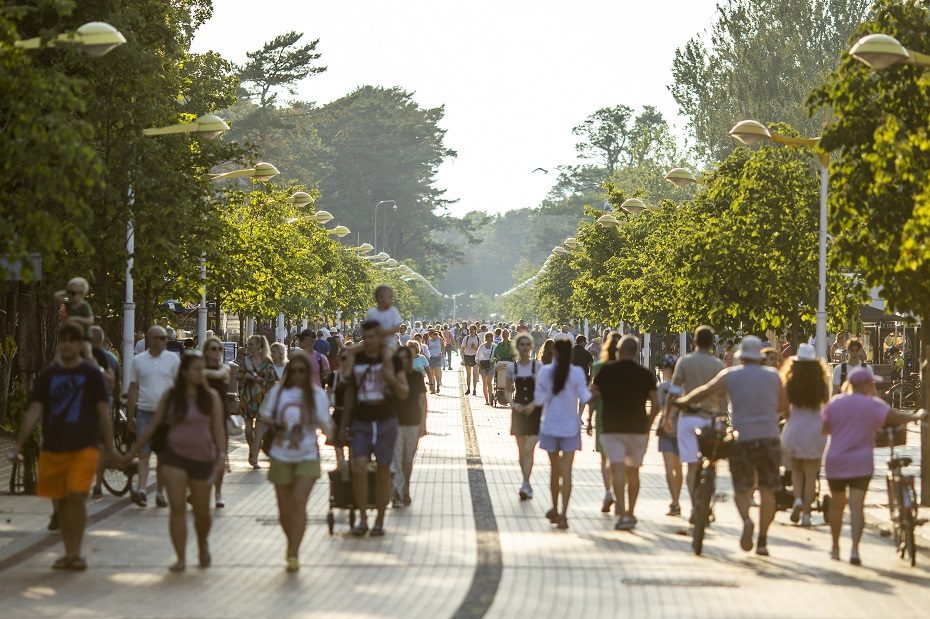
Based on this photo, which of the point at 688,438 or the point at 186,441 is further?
the point at 688,438

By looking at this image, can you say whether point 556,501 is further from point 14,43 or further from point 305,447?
point 14,43

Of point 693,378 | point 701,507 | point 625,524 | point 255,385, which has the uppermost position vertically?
point 693,378

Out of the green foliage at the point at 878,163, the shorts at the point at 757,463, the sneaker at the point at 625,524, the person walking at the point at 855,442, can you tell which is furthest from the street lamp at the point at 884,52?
the sneaker at the point at 625,524

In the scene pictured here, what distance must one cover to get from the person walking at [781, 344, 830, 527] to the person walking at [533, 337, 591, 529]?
1.80 meters

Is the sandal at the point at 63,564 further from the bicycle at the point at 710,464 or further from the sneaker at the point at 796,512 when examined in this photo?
the sneaker at the point at 796,512

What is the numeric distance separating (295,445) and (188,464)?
78 cm

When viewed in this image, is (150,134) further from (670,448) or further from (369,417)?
(369,417)

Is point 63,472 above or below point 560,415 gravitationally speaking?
below

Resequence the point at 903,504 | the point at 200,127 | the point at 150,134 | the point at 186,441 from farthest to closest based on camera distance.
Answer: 1. the point at 150,134
2. the point at 200,127
3. the point at 903,504
4. the point at 186,441

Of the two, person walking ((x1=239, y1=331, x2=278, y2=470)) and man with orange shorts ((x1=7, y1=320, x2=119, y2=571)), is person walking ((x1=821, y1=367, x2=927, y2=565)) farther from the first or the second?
person walking ((x1=239, y1=331, x2=278, y2=470))

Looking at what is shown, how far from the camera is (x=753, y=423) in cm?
1355

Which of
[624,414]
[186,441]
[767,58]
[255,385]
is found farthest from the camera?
[767,58]

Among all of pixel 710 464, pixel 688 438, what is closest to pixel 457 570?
pixel 710 464

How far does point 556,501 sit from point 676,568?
318cm
